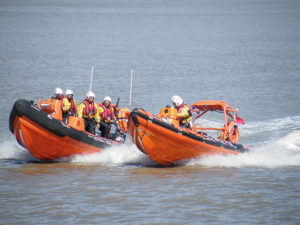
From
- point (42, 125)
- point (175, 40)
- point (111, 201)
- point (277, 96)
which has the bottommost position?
point (111, 201)

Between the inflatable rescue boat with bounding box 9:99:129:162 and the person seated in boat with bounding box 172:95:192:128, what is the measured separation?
118 centimetres

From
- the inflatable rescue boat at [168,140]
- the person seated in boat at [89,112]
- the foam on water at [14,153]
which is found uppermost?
the person seated in boat at [89,112]

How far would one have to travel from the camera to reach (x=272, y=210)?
7926 mm

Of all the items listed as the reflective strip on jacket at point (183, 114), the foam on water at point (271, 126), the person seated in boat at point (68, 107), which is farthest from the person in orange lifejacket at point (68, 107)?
the foam on water at point (271, 126)

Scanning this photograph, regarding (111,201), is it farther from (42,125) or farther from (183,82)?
(183,82)

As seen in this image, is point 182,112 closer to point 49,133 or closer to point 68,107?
point 68,107

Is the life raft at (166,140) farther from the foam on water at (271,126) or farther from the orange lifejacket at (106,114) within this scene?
the foam on water at (271,126)

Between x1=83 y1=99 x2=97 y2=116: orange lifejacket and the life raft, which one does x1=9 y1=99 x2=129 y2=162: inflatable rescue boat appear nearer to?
x1=83 y1=99 x2=97 y2=116: orange lifejacket

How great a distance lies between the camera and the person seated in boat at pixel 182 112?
36.5 feet

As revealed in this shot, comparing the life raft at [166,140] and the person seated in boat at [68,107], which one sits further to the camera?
the person seated in boat at [68,107]

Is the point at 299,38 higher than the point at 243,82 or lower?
higher

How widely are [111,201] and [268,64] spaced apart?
23.8 metres

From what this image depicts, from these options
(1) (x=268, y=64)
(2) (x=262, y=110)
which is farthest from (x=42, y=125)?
(1) (x=268, y=64)

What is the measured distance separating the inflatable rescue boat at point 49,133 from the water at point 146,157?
10.3 inches
